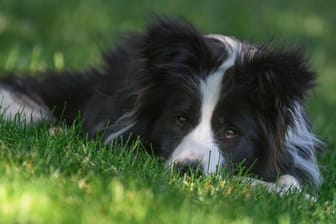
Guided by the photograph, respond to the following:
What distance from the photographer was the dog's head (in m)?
5.93

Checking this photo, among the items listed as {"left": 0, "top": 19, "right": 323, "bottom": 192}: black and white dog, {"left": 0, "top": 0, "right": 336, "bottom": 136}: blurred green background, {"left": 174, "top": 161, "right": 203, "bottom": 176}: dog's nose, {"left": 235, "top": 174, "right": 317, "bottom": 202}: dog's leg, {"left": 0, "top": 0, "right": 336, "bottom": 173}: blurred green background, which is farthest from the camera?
{"left": 0, "top": 0, "right": 336, "bottom": 136}: blurred green background

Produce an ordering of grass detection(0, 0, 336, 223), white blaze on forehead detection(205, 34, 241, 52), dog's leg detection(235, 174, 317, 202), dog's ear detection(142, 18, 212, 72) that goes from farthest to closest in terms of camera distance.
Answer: white blaze on forehead detection(205, 34, 241, 52)
dog's ear detection(142, 18, 212, 72)
dog's leg detection(235, 174, 317, 202)
grass detection(0, 0, 336, 223)

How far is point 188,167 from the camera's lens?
5.51 m

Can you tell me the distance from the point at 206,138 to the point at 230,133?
8.1 inches

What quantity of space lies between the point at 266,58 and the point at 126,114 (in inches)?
47.8

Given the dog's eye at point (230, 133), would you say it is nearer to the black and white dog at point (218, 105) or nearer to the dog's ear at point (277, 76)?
the black and white dog at point (218, 105)

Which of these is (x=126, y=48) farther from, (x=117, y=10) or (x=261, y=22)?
(x=261, y=22)

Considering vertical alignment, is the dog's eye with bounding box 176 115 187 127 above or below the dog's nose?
above

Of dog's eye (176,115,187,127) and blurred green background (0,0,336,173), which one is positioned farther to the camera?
blurred green background (0,0,336,173)

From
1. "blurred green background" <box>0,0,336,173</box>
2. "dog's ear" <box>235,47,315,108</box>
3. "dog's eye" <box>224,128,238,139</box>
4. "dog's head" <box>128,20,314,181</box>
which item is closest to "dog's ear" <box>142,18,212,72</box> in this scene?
"dog's head" <box>128,20,314,181</box>

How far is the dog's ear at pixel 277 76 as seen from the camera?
19.5ft

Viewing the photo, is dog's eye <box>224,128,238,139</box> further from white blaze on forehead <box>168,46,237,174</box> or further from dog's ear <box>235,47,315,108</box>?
dog's ear <box>235,47,315,108</box>

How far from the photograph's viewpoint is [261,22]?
14312 millimetres

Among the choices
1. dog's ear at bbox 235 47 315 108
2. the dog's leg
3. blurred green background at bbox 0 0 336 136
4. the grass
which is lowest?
blurred green background at bbox 0 0 336 136
